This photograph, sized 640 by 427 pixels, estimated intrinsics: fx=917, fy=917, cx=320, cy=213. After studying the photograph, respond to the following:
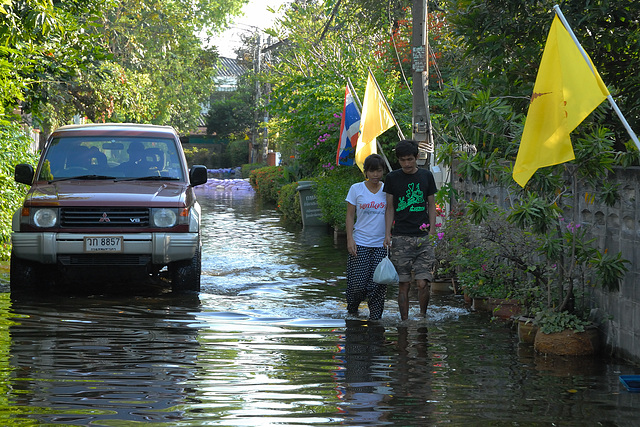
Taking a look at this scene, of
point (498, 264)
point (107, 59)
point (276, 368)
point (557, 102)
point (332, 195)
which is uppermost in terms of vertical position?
point (107, 59)

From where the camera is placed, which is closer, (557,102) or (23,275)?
(557,102)

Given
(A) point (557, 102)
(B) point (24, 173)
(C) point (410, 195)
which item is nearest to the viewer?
(A) point (557, 102)

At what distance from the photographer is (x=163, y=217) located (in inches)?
413

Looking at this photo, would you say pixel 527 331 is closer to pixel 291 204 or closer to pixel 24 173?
pixel 24 173

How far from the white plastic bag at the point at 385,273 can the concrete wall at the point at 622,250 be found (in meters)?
1.90

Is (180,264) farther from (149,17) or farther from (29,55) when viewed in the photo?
(149,17)

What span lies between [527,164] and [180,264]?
5.45m

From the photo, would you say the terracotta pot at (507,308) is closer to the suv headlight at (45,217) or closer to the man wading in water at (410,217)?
the man wading in water at (410,217)

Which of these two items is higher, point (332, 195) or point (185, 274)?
point (332, 195)

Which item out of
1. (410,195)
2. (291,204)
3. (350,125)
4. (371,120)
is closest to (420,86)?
(371,120)

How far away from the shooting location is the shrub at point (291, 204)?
24.7m

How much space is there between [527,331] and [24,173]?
605cm

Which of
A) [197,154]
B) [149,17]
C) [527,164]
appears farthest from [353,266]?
[197,154]

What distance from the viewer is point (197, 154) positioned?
70.9m
